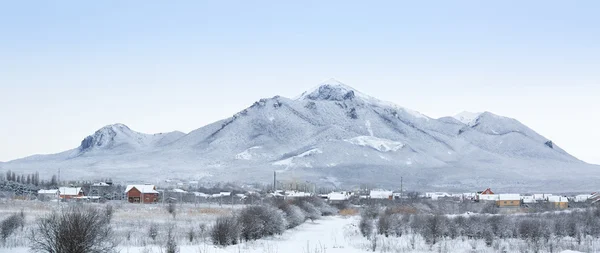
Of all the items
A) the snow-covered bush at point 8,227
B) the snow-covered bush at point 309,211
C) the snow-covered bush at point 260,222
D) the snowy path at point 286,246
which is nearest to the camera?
the snowy path at point 286,246

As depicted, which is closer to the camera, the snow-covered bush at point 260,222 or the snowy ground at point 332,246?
the snowy ground at point 332,246

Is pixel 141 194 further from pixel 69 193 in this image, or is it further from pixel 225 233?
pixel 225 233

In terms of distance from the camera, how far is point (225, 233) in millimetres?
36812

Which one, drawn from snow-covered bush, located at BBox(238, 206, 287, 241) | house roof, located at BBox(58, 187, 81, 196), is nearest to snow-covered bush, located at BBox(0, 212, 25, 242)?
snow-covered bush, located at BBox(238, 206, 287, 241)

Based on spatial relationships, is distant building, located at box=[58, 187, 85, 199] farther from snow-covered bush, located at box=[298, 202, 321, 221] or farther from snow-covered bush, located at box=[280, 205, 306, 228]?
snow-covered bush, located at box=[280, 205, 306, 228]

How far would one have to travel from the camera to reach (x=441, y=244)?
137 ft

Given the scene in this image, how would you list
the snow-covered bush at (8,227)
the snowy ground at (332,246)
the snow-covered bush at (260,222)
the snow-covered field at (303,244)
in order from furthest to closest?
the snow-covered bush at (260,222) < the snow-covered bush at (8,227) < the snow-covered field at (303,244) < the snowy ground at (332,246)

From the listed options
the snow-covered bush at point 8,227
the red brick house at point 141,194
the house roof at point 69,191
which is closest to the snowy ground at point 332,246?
the snow-covered bush at point 8,227

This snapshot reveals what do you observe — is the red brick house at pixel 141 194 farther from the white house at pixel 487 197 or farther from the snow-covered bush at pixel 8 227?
the snow-covered bush at pixel 8 227

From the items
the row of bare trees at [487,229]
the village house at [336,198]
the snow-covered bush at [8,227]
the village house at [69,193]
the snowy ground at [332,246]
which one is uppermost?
the village house at [69,193]

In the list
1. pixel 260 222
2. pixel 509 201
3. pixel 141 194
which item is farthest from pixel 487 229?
pixel 509 201

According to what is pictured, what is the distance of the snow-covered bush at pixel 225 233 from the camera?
36.5m

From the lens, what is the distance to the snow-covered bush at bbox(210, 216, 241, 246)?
36.5m

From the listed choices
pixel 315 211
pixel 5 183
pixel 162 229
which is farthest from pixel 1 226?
pixel 5 183
